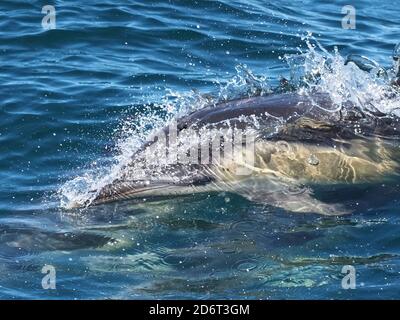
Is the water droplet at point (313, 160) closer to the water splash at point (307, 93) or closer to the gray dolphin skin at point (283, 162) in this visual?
the gray dolphin skin at point (283, 162)

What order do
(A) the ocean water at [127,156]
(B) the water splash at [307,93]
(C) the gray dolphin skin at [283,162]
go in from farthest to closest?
(B) the water splash at [307,93] → (C) the gray dolphin skin at [283,162] → (A) the ocean water at [127,156]

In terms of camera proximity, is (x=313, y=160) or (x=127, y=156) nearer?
(x=313, y=160)

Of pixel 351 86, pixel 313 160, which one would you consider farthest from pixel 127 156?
pixel 351 86

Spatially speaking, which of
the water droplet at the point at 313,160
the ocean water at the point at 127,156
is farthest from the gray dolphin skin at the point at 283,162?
the ocean water at the point at 127,156

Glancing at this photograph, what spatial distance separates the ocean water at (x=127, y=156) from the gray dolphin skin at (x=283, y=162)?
0.33 ft

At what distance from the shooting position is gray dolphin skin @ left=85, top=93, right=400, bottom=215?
23.7ft

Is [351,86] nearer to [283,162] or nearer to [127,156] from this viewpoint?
[283,162]

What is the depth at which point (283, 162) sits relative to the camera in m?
7.24

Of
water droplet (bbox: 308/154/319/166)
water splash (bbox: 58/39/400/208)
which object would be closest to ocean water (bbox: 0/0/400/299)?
water splash (bbox: 58/39/400/208)

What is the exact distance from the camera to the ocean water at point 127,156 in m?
6.49

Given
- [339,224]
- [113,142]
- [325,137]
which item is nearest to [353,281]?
[339,224]

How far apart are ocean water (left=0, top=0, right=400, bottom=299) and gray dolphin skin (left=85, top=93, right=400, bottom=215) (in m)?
0.10

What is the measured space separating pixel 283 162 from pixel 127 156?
138 centimetres

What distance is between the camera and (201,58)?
1217cm
